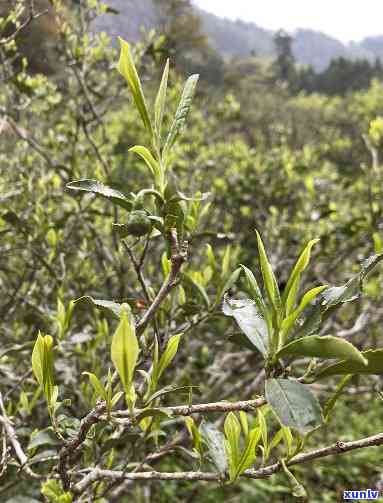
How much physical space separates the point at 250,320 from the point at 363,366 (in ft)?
0.65

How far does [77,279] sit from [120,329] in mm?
2024

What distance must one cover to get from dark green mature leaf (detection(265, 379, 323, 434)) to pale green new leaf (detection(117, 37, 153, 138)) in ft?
1.55

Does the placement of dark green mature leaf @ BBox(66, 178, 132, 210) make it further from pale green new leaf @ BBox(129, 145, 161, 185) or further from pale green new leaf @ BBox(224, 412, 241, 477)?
pale green new leaf @ BBox(224, 412, 241, 477)

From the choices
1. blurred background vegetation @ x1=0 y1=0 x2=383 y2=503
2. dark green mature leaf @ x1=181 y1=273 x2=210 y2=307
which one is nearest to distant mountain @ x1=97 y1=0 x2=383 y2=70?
blurred background vegetation @ x1=0 y1=0 x2=383 y2=503

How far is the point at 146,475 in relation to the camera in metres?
0.93

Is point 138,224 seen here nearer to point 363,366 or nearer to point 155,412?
Result: point 155,412

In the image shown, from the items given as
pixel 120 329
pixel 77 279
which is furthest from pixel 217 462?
pixel 77 279

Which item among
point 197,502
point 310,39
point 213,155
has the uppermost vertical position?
point 310,39

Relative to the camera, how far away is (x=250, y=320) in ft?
2.61

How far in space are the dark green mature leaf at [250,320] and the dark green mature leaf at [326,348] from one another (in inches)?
2.9

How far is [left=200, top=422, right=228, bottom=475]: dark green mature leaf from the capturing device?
3.14ft

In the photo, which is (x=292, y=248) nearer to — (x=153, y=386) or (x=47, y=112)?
(x=47, y=112)

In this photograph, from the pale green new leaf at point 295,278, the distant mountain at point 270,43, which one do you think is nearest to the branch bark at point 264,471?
the pale green new leaf at point 295,278

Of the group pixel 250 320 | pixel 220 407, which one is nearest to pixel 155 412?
pixel 220 407
